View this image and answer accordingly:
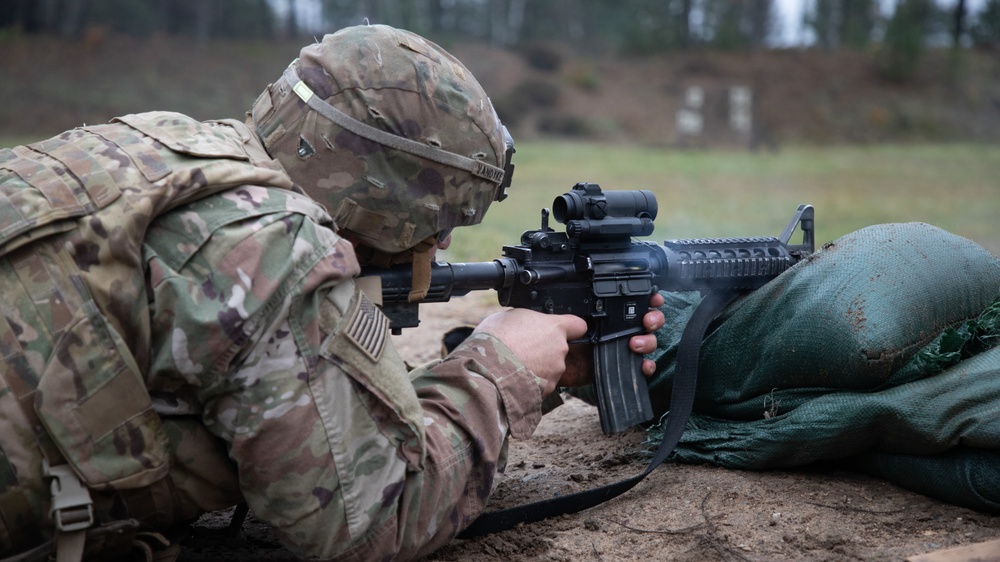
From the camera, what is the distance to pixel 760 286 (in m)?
3.58

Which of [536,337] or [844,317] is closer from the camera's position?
[536,337]

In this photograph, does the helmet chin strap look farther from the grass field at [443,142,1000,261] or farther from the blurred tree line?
the blurred tree line

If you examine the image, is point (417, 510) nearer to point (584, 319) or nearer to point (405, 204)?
point (405, 204)

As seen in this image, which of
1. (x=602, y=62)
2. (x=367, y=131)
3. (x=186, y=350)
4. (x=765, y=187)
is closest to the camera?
(x=186, y=350)

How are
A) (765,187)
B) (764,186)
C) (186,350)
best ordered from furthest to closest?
(764,186) < (765,187) < (186,350)

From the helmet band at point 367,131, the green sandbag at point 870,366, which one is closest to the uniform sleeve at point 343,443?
the helmet band at point 367,131

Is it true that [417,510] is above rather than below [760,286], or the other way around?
below

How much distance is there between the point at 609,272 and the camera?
333 cm

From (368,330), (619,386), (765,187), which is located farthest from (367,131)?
(765,187)

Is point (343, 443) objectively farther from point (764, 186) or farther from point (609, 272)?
point (764, 186)

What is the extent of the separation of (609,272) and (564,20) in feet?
131

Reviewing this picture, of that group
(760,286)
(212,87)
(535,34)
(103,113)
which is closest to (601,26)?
(535,34)

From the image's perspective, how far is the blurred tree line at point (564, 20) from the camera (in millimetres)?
29922

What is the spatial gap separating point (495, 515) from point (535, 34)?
129ft
